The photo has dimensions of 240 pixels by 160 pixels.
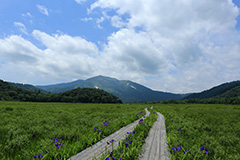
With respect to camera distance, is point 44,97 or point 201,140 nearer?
point 201,140

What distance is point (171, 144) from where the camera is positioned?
5539 millimetres

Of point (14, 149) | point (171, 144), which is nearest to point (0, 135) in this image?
point (14, 149)

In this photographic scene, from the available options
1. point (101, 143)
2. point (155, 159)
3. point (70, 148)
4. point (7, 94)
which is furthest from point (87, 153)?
point (7, 94)

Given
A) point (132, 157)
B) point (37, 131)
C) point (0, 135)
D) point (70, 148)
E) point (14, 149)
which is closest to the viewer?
point (132, 157)

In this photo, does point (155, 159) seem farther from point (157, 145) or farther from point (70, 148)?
point (70, 148)

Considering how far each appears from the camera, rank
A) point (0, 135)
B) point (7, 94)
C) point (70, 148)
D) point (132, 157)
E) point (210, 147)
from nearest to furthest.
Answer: point (132, 157) → point (70, 148) → point (210, 147) → point (0, 135) → point (7, 94)

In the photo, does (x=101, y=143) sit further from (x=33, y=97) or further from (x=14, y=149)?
(x=33, y=97)

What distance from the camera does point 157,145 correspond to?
5.78 m

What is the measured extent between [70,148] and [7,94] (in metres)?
124

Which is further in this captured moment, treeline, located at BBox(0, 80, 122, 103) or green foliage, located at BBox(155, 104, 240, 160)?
treeline, located at BBox(0, 80, 122, 103)

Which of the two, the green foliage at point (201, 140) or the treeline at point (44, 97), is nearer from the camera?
the green foliage at point (201, 140)

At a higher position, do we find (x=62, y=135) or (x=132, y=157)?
(x=132, y=157)

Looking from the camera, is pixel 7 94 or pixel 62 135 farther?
pixel 7 94

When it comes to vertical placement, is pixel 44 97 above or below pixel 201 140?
below
